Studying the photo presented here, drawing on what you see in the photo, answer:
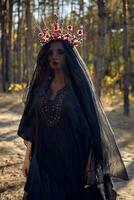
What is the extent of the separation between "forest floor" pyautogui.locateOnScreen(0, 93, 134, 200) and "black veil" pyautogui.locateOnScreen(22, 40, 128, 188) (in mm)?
3021

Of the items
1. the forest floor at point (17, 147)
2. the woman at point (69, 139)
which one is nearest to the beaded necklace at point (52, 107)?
the woman at point (69, 139)

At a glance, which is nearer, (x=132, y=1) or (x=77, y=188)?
(x=77, y=188)

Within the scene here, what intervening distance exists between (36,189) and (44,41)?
3.39 feet

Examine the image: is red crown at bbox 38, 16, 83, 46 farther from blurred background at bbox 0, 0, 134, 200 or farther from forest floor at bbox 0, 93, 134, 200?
forest floor at bbox 0, 93, 134, 200

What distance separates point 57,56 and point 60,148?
0.62 meters

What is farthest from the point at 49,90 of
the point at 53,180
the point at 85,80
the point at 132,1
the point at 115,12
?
the point at 115,12

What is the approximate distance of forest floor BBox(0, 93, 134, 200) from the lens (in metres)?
6.58

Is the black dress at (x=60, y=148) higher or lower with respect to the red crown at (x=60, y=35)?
lower

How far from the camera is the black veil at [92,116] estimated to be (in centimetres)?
323

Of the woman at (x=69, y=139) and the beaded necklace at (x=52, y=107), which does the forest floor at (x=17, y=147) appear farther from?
the beaded necklace at (x=52, y=107)

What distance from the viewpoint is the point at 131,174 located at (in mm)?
7816

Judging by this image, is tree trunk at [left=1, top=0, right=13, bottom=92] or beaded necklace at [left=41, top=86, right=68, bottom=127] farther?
tree trunk at [left=1, top=0, right=13, bottom=92]

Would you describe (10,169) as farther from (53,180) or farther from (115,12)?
(115,12)

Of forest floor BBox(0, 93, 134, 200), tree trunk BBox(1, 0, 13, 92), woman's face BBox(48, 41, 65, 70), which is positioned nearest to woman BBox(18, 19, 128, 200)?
woman's face BBox(48, 41, 65, 70)
